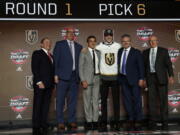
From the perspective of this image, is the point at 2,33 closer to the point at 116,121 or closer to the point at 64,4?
the point at 64,4

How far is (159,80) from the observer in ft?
20.1

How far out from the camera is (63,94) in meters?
6.02

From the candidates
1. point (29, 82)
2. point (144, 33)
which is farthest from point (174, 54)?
point (29, 82)

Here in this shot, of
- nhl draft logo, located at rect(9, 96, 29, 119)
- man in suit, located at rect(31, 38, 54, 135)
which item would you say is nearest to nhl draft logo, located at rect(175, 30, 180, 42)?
man in suit, located at rect(31, 38, 54, 135)

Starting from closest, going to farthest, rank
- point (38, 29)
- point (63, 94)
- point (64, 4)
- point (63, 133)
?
point (63, 133)
point (63, 94)
point (64, 4)
point (38, 29)

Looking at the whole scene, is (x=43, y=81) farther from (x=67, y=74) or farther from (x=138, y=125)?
(x=138, y=125)

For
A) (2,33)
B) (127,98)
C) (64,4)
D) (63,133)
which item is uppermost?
(64,4)

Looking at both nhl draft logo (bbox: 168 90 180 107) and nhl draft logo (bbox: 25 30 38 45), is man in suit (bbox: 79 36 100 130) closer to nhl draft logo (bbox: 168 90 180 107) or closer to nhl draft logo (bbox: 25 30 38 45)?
nhl draft logo (bbox: 25 30 38 45)

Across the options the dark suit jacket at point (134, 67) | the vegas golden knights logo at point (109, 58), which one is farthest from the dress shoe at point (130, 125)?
the vegas golden knights logo at point (109, 58)

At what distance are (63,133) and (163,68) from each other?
2.31 m

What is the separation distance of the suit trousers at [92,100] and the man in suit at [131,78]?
52cm

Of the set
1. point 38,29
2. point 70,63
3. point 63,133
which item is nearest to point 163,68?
point 70,63

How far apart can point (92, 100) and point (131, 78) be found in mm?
863

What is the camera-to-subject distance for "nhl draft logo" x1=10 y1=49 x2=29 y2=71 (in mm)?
6930
